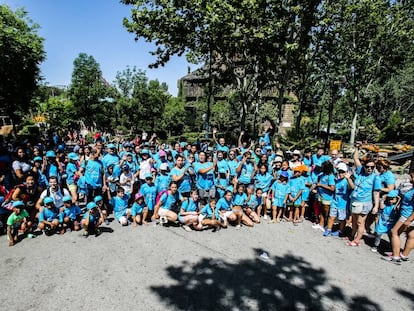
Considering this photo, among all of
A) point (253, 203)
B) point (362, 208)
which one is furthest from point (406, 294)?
point (253, 203)

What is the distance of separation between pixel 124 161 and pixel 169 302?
14.8 ft

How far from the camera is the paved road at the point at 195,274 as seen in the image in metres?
3.97

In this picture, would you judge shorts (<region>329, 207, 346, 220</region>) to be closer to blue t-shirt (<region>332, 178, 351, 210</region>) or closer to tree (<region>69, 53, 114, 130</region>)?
blue t-shirt (<region>332, 178, 351, 210</region>)

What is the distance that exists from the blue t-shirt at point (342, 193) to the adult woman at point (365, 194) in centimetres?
21

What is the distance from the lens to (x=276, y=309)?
3.89m

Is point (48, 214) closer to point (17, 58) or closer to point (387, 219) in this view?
point (387, 219)

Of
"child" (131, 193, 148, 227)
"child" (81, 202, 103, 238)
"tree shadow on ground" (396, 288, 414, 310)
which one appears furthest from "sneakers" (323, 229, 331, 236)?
"child" (81, 202, 103, 238)

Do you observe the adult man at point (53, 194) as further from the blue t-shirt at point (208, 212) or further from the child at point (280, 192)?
the child at point (280, 192)

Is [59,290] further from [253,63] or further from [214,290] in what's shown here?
[253,63]

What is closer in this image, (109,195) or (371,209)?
(371,209)

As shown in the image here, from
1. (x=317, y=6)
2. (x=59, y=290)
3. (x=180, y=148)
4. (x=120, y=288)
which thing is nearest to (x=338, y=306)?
(x=120, y=288)

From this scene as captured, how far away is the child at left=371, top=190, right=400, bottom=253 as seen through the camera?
516cm

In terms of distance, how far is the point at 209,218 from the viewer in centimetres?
643

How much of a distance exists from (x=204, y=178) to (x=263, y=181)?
1.68 metres
